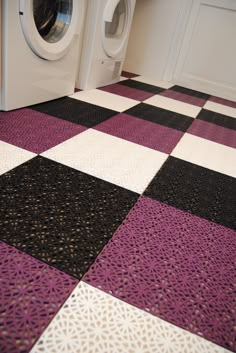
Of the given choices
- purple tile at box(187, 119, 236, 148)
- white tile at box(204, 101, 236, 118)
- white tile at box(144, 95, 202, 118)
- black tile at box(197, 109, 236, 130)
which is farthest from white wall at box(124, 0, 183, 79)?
purple tile at box(187, 119, 236, 148)

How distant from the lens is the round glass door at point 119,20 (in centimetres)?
258

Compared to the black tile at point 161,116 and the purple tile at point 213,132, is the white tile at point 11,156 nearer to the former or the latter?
the black tile at point 161,116

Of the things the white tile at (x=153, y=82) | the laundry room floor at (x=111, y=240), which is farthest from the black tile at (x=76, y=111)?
the white tile at (x=153, y=82)

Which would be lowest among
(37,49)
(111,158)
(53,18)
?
(111,158)

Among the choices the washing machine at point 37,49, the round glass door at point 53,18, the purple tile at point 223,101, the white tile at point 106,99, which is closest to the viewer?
the washing machine at point 37,49

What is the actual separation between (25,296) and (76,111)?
1377mm

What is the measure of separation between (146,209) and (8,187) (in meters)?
0.47

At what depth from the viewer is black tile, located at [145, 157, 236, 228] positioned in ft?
3.52

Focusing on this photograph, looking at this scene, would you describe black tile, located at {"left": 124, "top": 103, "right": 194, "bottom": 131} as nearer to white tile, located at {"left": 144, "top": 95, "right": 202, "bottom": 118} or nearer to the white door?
white tile, located at {"left": 144, "top": 95, "right": 202, "bottom": 118}

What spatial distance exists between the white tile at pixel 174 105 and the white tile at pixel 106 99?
8.5 inches

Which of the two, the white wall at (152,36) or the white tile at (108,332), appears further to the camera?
the white wall at (152,36)

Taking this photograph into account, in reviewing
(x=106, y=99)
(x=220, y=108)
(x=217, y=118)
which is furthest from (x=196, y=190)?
(x=220, y=108)

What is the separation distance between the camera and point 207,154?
1633 mm

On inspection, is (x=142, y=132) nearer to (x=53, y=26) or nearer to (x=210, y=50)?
(x=53, y=26)
